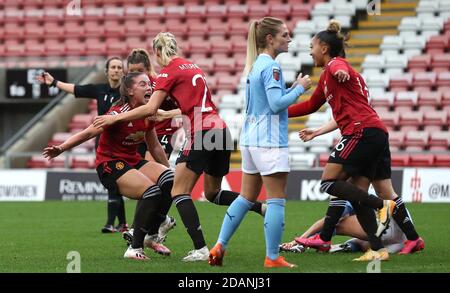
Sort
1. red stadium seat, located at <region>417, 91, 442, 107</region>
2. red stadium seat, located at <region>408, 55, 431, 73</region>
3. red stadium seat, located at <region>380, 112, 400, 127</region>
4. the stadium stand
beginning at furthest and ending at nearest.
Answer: red stadium seat, located at <region>408, 55, 431, 73</region>, red stadium seat, located at <region>417, 91, 442, 107</region>, red stadium seat, located at <region>380, 112, 400, 127</region>, the stadium stand

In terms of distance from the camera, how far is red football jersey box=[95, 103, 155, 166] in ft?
31.5

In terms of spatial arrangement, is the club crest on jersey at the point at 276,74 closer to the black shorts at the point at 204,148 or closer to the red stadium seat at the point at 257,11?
the black shorts at the point at 204,148

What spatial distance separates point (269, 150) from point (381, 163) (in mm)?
1764

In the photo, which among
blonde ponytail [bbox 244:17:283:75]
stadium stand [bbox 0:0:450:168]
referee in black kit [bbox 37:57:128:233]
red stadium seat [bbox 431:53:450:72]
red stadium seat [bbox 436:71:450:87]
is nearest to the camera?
blonde ponytail [bbox 244:17:283:75]

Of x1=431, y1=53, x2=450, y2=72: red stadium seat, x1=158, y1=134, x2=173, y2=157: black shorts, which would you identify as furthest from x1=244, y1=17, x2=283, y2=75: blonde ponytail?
x1=431, y1=53, x2=450, y2=72: red stadium seat

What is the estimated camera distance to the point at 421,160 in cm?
2119

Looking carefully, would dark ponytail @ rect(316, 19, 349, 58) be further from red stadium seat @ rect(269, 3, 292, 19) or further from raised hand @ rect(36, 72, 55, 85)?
red stadium seat @ rect(269, 3, 292, 19)

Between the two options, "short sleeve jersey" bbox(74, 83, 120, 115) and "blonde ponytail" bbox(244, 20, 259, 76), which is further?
"short sleeve jersey" bbox(74, 83, 120, 115)

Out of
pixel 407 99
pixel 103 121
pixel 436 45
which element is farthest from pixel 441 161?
pixel 103 121

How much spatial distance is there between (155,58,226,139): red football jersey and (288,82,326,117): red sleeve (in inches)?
34.7

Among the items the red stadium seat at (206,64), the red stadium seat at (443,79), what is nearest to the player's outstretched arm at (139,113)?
the red stadium seat at (443,79)

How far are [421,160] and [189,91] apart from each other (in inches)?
512

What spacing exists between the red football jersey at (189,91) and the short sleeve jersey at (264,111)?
0.63m
